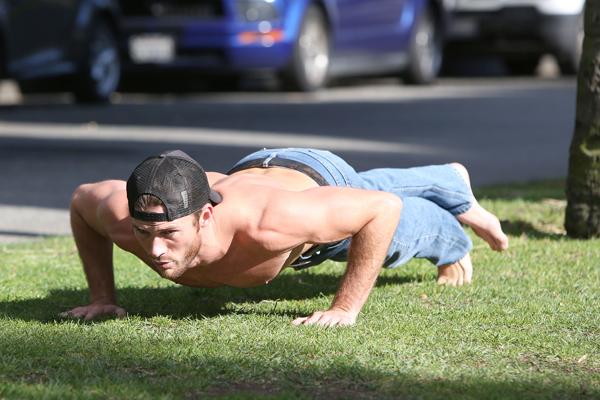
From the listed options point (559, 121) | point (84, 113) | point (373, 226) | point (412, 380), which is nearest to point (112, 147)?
point (84, 113)

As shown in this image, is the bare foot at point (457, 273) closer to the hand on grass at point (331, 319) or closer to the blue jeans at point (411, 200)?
the blue jeans at point (411, 200)

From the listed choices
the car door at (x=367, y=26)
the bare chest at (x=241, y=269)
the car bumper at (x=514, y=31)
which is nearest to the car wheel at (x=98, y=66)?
the car door at (x=367, y=26)

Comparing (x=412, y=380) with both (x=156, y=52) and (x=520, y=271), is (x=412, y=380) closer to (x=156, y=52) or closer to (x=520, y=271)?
(x=520, y=271)

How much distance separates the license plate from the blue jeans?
9173 millimetres

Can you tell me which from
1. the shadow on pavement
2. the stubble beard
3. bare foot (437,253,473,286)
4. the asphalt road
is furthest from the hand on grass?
the shadow on pavement

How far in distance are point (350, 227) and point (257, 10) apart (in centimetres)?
997

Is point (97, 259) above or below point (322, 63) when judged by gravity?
above

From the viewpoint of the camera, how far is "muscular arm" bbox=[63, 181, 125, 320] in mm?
5574

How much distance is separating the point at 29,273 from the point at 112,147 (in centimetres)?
510

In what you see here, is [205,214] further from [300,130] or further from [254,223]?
[300,130]

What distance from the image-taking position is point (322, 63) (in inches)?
643

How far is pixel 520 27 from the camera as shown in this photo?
18609 millimetres

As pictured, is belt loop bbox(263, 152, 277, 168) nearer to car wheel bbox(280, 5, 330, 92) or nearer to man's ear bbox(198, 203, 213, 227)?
man's ear bbox(198, 203, 213, 227)

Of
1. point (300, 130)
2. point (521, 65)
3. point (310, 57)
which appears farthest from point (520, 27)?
point (300, 130)
